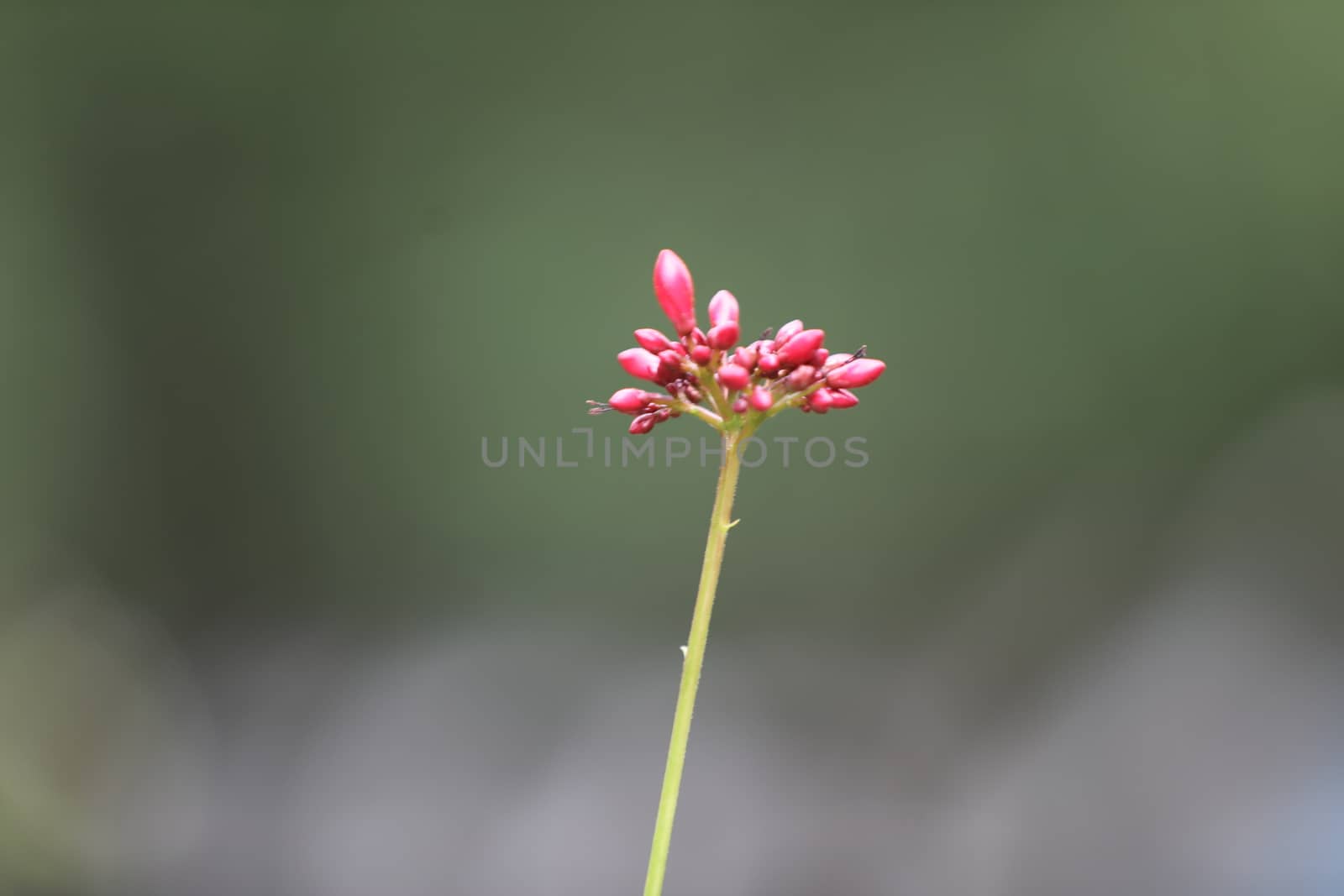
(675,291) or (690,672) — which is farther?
(675,291)

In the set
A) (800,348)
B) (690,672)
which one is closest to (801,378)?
(800,348)

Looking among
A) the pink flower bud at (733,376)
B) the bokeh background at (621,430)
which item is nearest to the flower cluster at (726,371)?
the pink flower bud at (733,376)

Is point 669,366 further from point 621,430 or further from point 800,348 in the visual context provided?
point 621,430

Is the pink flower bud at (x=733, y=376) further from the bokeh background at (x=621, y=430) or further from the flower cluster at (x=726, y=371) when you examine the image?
the bokeh background at (x=621, y=430)

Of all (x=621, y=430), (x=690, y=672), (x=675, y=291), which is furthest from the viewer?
(x=621, y=430)

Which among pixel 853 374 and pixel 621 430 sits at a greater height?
pixel 621 430

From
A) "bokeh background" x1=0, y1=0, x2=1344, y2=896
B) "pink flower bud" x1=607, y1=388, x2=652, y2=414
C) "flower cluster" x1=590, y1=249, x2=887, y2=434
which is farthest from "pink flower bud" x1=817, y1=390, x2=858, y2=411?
"bokeh background" x1=0, y1=0, x2=1344, y2=896

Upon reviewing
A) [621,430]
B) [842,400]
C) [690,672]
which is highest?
[621,430]

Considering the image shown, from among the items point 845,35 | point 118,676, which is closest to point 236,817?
point 118,676
